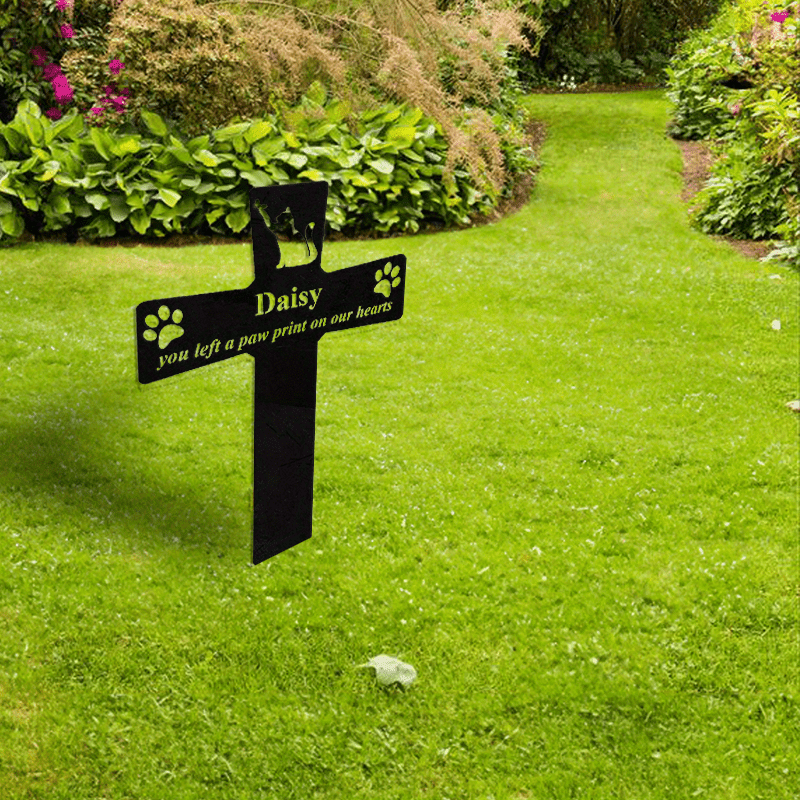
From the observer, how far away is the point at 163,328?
7.18ft

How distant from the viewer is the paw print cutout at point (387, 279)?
2697 millimetres

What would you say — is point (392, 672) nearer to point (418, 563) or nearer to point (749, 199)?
point (418, 563)

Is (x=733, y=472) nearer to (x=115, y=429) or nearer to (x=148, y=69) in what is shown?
(x=115, y=429)

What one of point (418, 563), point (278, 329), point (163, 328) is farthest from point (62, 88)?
point (163, 328)

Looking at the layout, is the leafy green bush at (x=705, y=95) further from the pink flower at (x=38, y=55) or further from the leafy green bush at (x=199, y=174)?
the pink flower at (x=38, y=55)

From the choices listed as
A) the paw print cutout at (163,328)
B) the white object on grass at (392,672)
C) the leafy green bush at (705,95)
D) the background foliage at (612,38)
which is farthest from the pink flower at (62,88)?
the background foliage at (612,38)

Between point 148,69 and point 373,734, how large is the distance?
22.4 feet

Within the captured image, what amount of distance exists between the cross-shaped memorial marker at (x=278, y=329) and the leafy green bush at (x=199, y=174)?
19.0 feet

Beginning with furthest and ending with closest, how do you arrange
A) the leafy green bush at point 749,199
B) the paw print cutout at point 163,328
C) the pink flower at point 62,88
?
the leafy green bush at point 749,199, the pink flower at point 62,88, the paw print cutout at point 163,328

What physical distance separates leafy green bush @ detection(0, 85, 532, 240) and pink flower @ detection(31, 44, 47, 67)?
79 centimetres

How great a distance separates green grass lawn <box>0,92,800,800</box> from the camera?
3254 mm

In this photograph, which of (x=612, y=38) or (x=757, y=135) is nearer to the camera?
(x=757, y=135)

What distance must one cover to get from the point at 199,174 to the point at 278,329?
6.37m

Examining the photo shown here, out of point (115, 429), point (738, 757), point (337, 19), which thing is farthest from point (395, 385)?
point (337, 19)
